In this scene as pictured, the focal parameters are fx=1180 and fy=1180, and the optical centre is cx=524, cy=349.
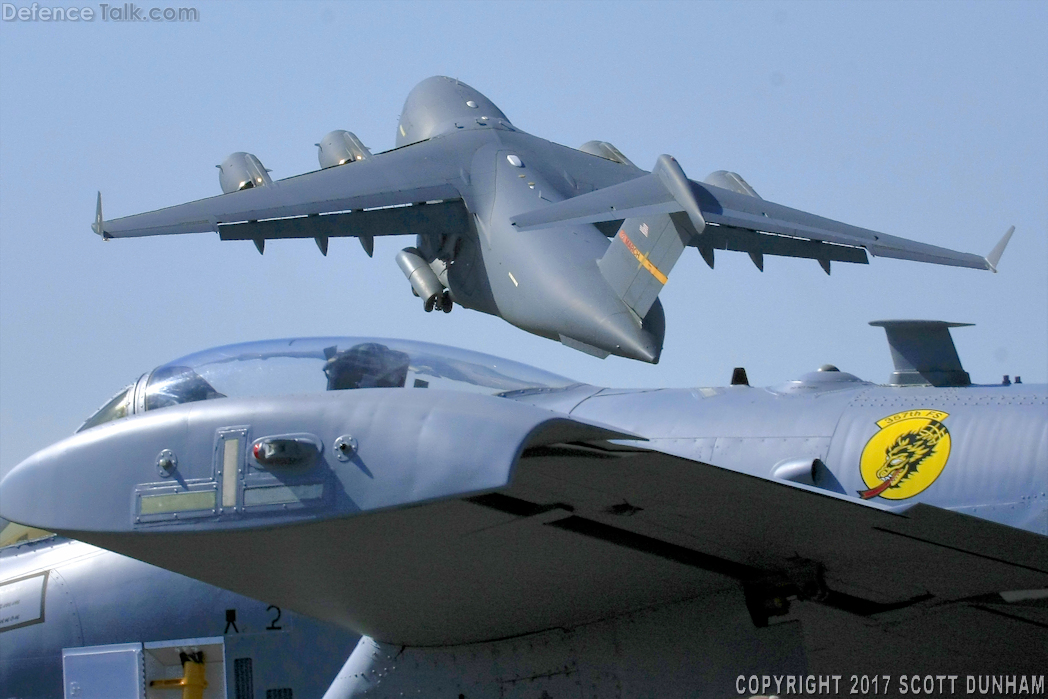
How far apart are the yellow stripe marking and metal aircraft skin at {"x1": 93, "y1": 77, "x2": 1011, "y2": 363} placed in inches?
0.7

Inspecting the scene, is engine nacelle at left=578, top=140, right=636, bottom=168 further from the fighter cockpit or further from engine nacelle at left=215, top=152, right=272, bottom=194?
the fighter cockpit

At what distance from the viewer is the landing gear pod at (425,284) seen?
26.2 m

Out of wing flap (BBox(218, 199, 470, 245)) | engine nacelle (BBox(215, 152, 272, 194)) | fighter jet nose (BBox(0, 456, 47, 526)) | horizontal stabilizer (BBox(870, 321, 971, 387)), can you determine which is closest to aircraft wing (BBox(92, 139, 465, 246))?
wing flap (BBox(218, 199, 470, 245))

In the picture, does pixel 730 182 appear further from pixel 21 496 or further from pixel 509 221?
pixel 21 496

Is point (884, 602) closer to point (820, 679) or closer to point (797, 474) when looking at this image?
point (820, 679)

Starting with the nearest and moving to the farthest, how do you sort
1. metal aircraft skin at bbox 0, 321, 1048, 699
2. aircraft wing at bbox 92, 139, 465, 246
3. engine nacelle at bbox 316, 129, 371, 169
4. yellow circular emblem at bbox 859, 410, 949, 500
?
metal aircraft skin at bbox 0, 321, 1048, 699
yellow circular emblem at bbox 859, 410, 949, 500
aircraft wing at bbox 92, 139, 465, 246
engine nacelle at bbox 316, 129, 371, 169

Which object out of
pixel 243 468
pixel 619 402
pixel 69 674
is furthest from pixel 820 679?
pixel 69 674

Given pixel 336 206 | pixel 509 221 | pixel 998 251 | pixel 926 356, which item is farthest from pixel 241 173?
pixel 926 356

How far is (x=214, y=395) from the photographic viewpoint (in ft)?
19.7

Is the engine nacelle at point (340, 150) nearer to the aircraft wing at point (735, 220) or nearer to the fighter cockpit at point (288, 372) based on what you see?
the aircraft wing at point (735, 220)

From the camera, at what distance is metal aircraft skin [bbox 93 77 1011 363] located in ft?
66.3

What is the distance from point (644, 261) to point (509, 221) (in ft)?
10.9

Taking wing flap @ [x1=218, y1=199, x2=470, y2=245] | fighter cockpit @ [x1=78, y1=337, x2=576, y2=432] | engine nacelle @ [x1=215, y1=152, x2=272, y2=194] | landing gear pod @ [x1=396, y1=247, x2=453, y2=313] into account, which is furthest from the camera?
landing gear pod @ [x1=396, y1=247, x2=453, y2=313]

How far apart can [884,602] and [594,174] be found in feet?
72.9
